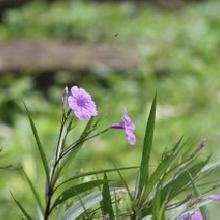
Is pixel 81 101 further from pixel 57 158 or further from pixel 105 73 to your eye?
pixel 105 73

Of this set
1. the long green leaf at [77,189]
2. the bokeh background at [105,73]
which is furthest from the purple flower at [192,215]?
the bokeh background at [105,73]

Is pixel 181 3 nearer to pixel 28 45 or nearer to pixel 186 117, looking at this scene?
pixel 28 45

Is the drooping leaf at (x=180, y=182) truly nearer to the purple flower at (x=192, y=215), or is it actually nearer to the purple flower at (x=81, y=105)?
the purple flower at (x=192, y=215)

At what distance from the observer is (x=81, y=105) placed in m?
1.36

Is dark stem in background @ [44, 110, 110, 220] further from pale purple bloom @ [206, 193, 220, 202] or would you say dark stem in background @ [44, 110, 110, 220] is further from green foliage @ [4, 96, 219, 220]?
pale purple bloom @ [206, 193, 220, 202]

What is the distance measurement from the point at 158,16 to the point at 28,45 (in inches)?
99.4

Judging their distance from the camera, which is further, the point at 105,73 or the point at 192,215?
the point at 105,73

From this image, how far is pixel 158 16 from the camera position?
9.57 meters

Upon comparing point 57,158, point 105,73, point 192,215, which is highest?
point 105,73

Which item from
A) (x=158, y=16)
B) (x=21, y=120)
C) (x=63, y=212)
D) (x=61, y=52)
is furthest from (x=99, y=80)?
(x=63, y=212)

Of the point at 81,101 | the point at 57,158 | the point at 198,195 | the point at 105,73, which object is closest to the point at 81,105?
the point at 81,101

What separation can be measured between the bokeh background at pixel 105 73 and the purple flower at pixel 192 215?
2416mm

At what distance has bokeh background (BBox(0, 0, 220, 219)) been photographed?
4910mm

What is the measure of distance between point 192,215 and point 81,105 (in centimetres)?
22
